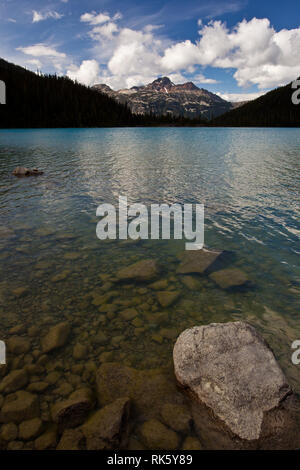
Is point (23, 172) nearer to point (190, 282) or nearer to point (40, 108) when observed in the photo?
point (190, 282)

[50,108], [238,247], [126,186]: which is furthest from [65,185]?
[50,108]

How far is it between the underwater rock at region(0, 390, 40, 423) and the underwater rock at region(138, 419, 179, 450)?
1.88 m

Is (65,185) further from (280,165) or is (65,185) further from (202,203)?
(280,165)

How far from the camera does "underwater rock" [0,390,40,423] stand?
443 cm

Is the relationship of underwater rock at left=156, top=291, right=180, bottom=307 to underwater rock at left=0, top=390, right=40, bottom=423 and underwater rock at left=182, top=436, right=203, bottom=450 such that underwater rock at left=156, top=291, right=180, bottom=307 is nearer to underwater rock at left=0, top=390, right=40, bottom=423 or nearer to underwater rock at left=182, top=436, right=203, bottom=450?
underwater rock at left=182, top=436, right=203, bottom=450

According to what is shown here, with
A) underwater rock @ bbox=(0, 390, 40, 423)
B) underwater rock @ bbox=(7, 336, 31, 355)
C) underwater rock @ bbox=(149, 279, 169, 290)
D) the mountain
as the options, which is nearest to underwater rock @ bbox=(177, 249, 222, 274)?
underwater rock @ bbox=(149, 279, 169, 290)

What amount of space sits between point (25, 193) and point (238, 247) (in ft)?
51.8

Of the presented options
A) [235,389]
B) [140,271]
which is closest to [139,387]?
[235,389]

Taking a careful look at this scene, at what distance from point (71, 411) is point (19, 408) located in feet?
3.13

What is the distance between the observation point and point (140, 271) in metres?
8.99

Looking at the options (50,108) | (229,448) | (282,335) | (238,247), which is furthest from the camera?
(50,108)

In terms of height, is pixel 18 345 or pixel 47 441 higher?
pixel 18 345

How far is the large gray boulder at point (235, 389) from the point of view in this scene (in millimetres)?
4125

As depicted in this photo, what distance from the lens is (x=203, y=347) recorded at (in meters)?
5.07
